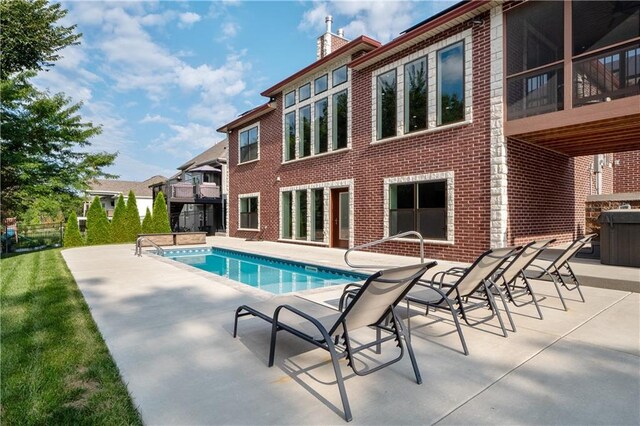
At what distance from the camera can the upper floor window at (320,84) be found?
1434 centimetres

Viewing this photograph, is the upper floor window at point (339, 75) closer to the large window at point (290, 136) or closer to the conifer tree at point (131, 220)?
the large window at point (290, 136)

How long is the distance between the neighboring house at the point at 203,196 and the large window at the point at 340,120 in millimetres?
13529

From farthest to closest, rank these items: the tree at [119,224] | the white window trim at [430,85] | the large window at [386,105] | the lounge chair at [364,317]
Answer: the tree at [119,224] → the large window at [386,105] → the white window trim at [430,85] → the lounge chair at [364,317]

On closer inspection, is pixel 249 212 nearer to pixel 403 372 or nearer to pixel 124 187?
pixel 403 372

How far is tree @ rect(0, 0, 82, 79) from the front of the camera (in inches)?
540

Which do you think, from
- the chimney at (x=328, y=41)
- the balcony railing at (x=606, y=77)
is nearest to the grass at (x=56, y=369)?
the balcony railing at (x=606, y=77)

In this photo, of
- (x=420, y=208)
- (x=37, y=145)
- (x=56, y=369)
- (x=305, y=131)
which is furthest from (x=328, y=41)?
(x=56, y=369)

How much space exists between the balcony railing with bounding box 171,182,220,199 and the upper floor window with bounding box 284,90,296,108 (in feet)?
36.3

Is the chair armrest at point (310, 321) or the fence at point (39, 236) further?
the fence at point (39, 236)

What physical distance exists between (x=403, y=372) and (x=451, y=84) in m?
9.09

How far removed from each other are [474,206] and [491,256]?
5.94 meters

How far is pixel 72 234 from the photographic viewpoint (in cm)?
1689

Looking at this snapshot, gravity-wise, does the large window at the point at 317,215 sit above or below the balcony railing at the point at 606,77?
below

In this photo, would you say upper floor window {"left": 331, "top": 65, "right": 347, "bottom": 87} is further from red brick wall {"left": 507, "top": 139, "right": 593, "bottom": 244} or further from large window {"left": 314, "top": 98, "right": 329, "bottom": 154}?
red brick wall {"left": 507, "top": 139, "right": 593, "bottom": 244}
